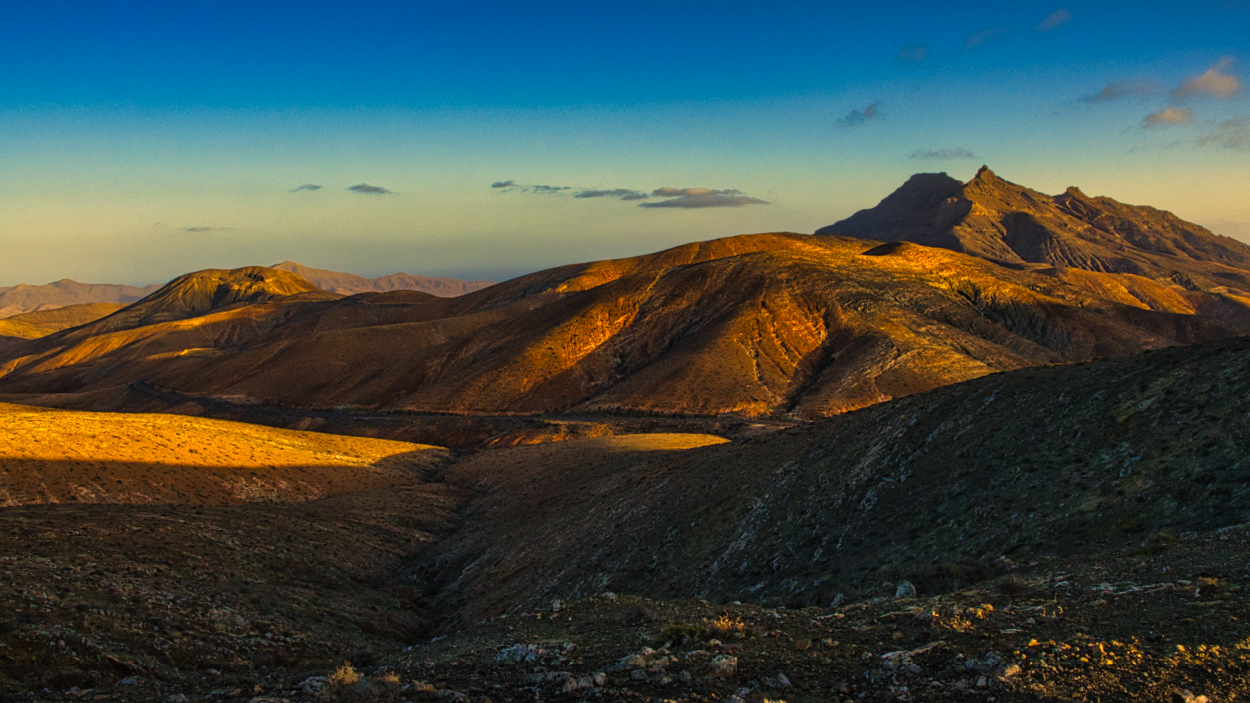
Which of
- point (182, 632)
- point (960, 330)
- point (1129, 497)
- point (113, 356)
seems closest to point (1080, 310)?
point (960, 330)

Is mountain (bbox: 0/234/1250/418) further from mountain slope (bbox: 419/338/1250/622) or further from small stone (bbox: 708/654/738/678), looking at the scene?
small stone (bbox: 708/654/738/678)

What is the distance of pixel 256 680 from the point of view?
12.4 m

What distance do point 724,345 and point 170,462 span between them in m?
69.3

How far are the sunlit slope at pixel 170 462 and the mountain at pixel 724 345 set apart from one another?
38361 millimetres

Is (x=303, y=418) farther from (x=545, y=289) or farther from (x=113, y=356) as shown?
(x=113, y=356)

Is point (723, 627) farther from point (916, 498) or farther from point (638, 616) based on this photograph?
point (916, 498)

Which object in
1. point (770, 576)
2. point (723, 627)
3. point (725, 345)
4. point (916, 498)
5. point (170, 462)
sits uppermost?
point (725, 345)

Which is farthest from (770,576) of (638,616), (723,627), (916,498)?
(723,627)

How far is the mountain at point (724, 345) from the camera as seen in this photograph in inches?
3469

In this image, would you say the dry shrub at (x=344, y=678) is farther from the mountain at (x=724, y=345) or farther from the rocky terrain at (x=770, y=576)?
the mountain at (x=724, y=345)

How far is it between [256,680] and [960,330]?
10431 centimetres

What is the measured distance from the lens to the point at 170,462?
43.4m

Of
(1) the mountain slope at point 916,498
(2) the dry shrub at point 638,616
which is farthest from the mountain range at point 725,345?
(2) the dry shrub at point 638,616

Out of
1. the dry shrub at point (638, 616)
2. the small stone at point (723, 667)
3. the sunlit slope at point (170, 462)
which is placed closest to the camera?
the small stone at point (723, 667)
